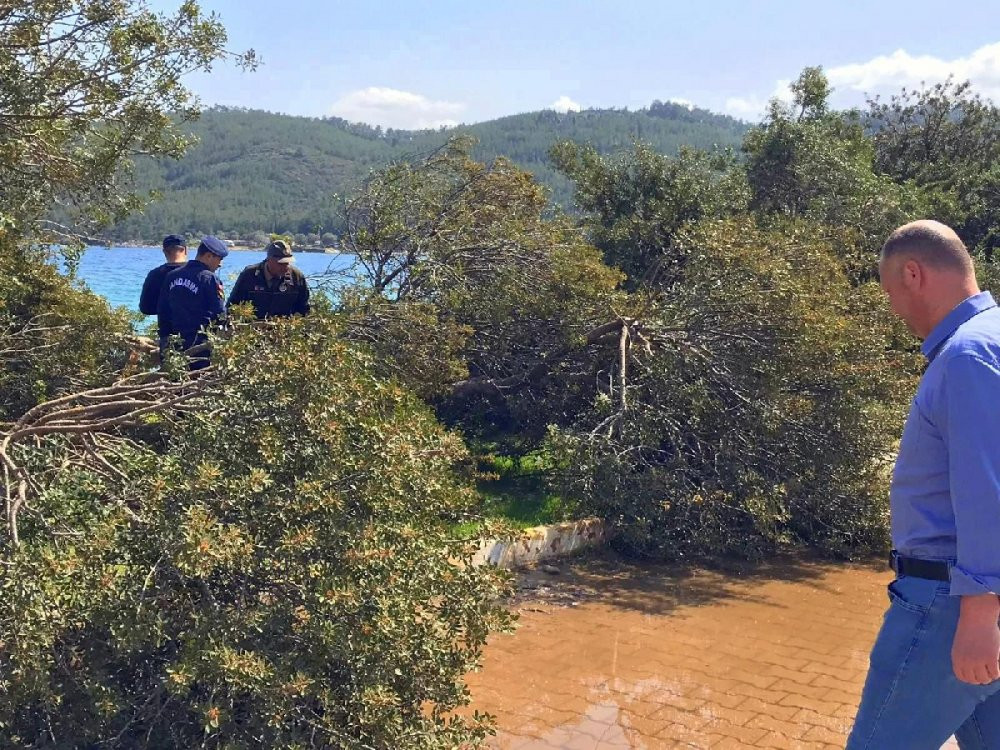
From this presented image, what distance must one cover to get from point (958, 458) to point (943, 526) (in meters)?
0.26

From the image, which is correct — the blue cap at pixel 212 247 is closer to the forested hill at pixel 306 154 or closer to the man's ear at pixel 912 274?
the forested hill at pixel 306 154

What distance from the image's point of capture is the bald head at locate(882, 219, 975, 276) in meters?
2.88

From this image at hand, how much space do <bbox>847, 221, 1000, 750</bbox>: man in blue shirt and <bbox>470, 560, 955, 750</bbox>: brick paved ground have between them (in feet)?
7.02

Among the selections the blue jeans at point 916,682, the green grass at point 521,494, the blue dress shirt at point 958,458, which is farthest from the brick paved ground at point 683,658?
the blue dress shirt at point 958,458

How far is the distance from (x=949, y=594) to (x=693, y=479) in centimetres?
565

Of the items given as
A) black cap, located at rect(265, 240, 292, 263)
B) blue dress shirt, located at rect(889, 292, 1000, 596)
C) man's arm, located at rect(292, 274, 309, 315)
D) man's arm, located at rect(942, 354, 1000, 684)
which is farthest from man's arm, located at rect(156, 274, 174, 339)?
man's arm, located at rect(942, 354, 1000, 684)

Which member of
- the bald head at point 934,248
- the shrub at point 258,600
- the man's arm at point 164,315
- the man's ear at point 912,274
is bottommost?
the shrub at point 258,600

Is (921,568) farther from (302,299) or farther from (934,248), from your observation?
(302,299)

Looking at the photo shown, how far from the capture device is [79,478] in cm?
471

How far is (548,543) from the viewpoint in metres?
7.94

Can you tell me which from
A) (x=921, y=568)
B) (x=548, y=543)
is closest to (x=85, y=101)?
(x=548, y=543)

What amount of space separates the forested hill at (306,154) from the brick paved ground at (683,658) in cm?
511

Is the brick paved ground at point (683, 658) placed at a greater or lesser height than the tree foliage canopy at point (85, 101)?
lesser

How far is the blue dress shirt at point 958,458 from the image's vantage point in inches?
101
